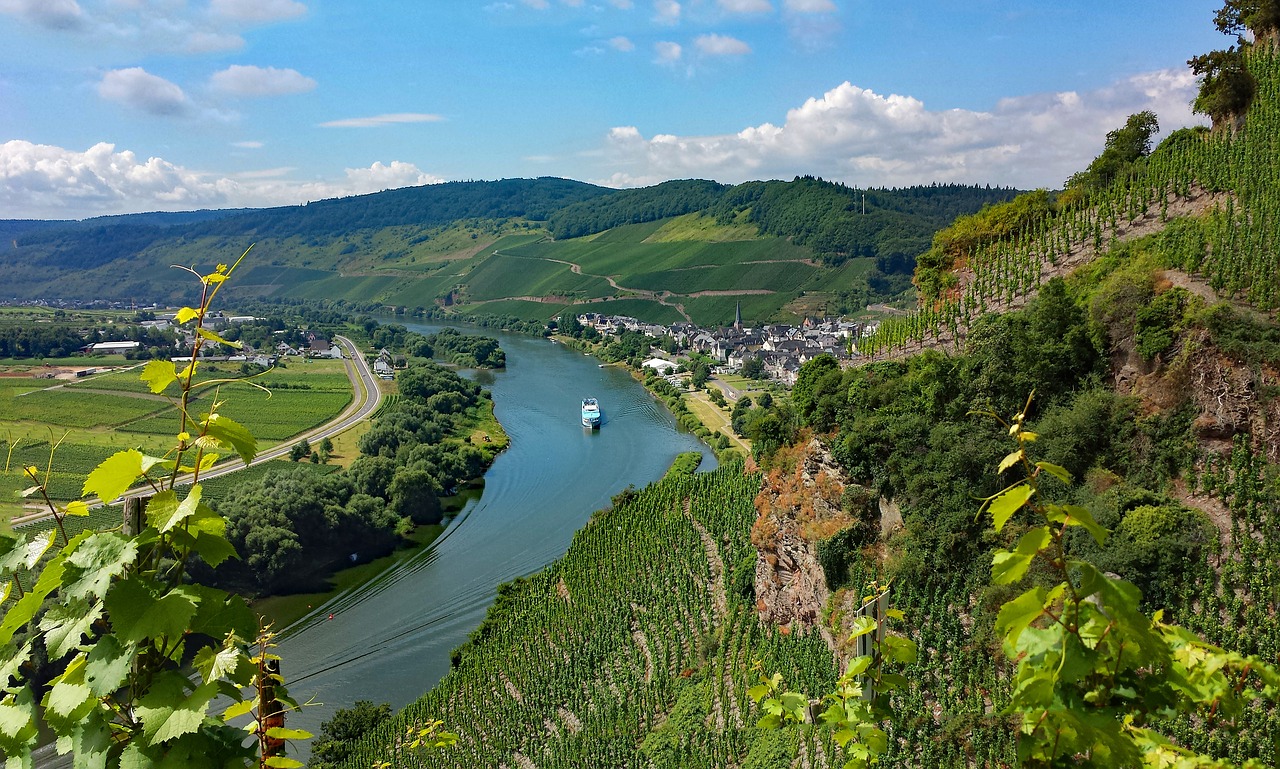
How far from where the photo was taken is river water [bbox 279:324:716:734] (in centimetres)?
2352

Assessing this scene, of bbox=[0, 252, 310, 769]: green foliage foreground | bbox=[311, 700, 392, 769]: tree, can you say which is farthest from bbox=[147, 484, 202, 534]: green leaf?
bbox=[311, 700, 392, 769]: tree

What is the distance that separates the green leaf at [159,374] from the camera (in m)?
1.99

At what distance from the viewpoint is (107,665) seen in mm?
1725

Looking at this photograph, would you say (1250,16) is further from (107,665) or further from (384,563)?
(384,563)

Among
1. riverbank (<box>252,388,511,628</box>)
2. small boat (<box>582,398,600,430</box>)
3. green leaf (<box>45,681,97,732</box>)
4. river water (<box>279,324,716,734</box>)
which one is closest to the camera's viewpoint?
green leaf (<box>45,681,97,732</box>)

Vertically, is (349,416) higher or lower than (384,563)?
higher

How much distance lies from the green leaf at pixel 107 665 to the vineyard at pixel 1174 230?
15.2m

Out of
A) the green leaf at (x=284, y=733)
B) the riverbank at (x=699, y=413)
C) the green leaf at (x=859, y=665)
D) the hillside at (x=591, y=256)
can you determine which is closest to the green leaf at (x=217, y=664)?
the green leaf at (x=284, y=733)

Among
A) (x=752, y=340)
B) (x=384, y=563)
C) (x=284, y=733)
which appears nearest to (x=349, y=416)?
(x=384, y=563)

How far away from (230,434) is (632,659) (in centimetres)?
1942

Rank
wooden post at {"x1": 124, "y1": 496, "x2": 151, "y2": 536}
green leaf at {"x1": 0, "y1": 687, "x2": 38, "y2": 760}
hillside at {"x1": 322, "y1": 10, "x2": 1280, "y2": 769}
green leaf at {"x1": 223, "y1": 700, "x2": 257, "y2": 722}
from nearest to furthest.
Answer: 1. green leaf at {"x1": 0, "y1": 687, "x2": 38, "y2": 760}
2. wooden post at {"x1": 124, "y1": 496, "x2": 151, "y2": 536}
3. green leaf at {"x1": 223, "y1": 700, "x2": 257, "y2": 722}
4. hillside at {"x1": 322, "y1": 10, "x2": 1280, "y2": 769}

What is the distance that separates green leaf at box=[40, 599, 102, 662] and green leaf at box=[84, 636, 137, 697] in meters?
0.05

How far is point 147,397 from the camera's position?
54.3m

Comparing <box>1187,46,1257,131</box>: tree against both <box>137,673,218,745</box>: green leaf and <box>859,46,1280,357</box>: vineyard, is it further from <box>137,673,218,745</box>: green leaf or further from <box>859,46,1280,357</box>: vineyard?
<box>137,673,218,745</box>: green leaf
